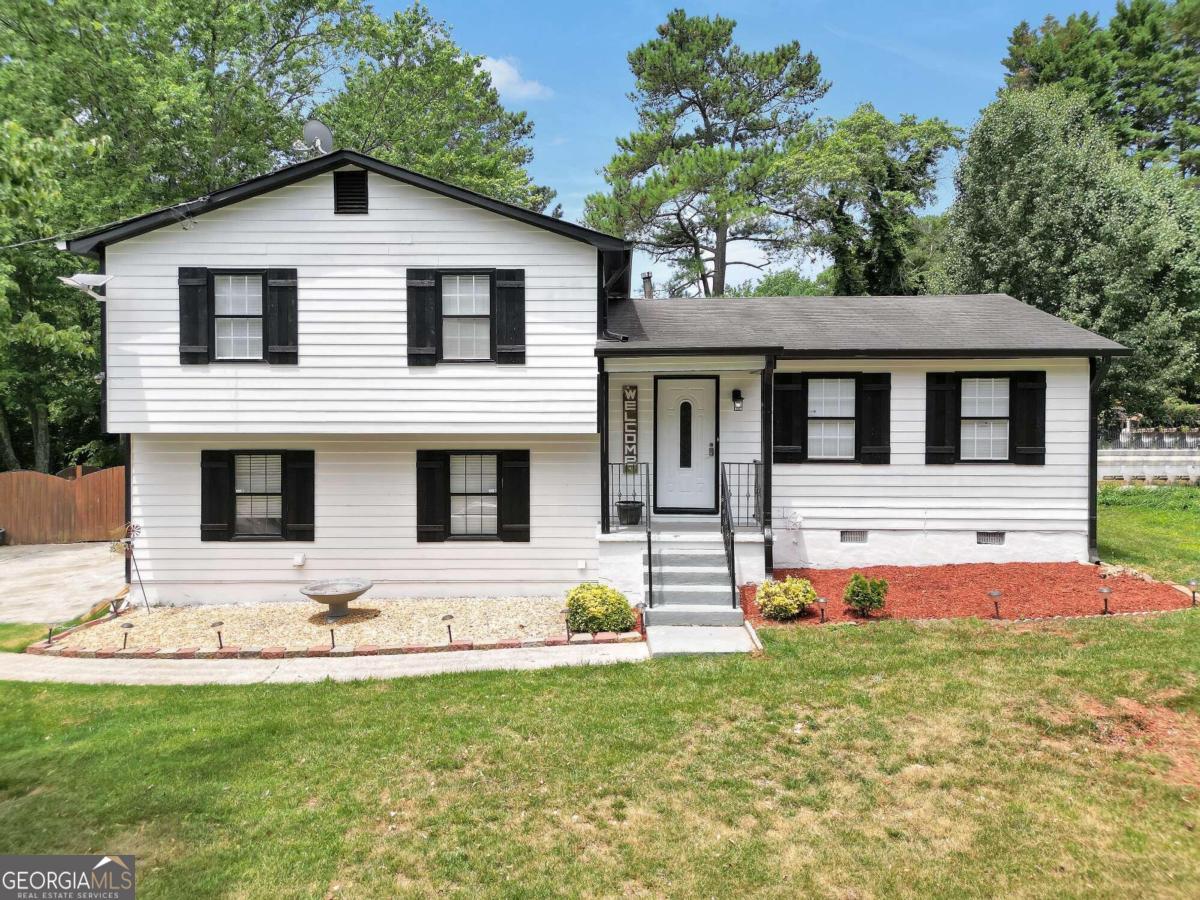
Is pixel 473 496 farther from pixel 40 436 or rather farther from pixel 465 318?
pixel 40 436

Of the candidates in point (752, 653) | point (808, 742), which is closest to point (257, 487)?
point (752, 653)

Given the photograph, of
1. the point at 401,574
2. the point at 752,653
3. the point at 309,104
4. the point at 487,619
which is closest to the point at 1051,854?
the point at 752,653

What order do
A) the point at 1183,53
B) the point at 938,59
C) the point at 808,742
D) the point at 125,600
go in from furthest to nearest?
the point at 1183,53
the point at 938,59
the point at 125,600
the point at 808,742

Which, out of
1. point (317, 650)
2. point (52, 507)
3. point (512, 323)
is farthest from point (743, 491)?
point (52, 507)

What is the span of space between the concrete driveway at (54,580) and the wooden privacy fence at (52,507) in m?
0.39

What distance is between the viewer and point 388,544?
32.1ft

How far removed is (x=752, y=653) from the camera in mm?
6938

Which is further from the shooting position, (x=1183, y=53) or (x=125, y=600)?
(x=1183, y=53)

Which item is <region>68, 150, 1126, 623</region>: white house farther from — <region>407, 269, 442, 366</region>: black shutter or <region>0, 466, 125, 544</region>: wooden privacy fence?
<region>0, 466, 125, 544</region>: wooden privacy fence

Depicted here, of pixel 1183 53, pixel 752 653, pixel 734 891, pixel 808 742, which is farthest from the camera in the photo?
pixel 1183 53

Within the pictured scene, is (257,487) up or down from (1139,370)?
down

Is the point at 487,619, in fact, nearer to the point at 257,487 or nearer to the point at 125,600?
the point at 257,487

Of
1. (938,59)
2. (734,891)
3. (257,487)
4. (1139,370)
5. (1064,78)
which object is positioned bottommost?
(734,891)

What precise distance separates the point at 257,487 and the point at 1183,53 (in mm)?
46264
